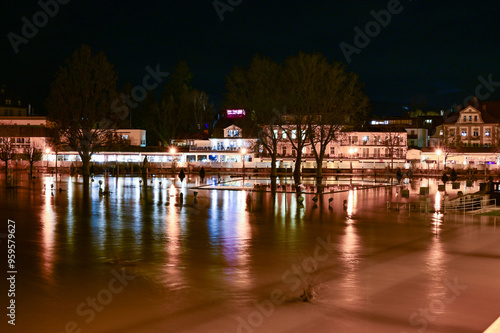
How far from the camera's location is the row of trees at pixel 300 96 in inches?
2013

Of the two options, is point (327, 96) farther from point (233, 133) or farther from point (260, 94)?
point (233, 133)

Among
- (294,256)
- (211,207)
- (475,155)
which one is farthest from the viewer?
(475,155)

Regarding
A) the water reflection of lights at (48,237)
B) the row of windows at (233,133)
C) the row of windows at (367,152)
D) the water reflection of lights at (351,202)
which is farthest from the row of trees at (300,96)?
the row of windows at (233,133)

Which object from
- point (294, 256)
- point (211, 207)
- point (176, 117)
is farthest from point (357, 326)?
point (176, 117)

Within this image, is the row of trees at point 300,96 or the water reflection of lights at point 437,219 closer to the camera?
the water reflection of lights at point 437,219

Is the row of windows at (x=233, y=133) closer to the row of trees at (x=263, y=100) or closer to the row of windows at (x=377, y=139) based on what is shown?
the row of windows at (x=377, y=139)

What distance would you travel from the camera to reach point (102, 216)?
25.6 m

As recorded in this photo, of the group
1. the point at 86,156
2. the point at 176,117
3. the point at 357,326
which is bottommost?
the point at 357,326

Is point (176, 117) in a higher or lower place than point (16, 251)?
higher

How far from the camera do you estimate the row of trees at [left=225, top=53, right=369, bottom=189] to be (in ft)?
168

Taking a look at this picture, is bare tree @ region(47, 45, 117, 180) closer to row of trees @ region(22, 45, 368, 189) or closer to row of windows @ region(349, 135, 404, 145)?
row of trees @ region(22, 45, 368, 189)

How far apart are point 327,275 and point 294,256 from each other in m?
2.51

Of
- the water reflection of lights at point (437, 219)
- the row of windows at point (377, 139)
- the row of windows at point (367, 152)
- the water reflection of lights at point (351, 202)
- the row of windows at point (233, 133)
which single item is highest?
the row of windows at point (233, 133)

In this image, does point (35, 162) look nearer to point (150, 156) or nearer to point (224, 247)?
point (150, 156)
